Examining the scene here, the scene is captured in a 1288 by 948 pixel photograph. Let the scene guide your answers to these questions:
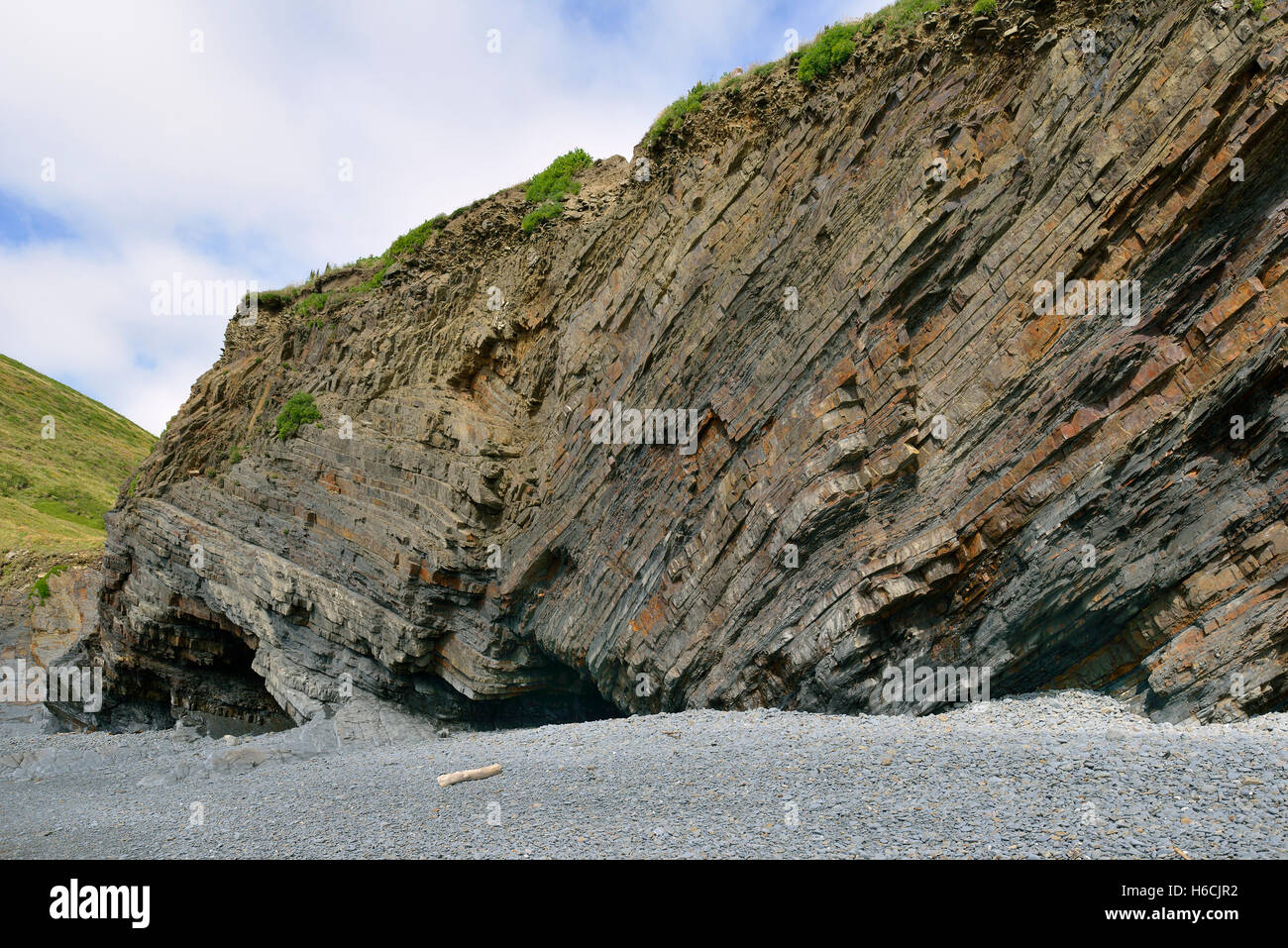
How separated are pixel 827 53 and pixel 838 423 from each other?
8800 millimetres

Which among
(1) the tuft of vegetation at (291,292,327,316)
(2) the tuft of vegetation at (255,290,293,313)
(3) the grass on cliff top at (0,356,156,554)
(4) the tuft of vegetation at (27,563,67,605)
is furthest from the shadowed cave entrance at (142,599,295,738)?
(3) the grass on cliff top at (0,356,156,554)

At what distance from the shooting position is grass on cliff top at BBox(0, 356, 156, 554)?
4744 cm

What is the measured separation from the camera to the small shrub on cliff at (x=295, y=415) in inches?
919

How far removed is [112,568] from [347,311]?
12426mm

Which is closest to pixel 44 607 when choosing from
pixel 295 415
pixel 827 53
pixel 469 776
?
pixel 295 415

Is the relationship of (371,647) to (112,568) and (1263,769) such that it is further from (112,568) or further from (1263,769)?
(1263,769)

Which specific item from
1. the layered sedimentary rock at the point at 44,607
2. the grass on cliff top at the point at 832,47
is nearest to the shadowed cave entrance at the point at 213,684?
the layered sedimentary rock at the point at 44,607

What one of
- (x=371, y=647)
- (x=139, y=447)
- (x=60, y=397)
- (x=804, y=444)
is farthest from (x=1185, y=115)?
(x=60, y=397)

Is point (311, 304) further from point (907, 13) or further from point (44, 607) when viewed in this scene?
point (44, 607)

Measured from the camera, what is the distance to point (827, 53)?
17125 millimetres

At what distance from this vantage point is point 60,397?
85.4m

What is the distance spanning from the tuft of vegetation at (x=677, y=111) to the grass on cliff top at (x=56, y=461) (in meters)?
38.6

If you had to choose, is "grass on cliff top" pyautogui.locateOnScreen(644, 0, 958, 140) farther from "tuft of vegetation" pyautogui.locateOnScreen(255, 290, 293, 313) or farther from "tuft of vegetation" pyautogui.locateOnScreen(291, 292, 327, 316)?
"tuft of vegetation" pyautogui.locateOnScreen(255, 290, 293, 313)

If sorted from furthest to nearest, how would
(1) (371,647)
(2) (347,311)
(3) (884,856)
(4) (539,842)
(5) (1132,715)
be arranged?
(2) (347,311) < (1) (371,647) < (5) (1132,715) < (4) (539,842) < (3) (884,856)
